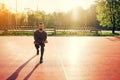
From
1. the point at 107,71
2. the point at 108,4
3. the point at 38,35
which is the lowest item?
the point at 107,71

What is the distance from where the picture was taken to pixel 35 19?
255ft

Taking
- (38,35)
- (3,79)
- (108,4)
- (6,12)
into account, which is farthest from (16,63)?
(6,12)

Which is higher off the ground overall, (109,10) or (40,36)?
(109,10)

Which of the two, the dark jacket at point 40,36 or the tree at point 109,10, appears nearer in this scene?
the dark jacket at point 40,36

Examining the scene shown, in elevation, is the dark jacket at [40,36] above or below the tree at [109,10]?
below

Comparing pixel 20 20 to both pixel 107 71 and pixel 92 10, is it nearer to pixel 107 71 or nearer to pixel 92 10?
pixel 92 10

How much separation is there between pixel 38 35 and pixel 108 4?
114ft

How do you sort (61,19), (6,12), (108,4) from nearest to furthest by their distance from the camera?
(108,4) < (6,12) < (61,19)

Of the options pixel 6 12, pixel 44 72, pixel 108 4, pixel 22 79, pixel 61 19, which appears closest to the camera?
pixel 22 79

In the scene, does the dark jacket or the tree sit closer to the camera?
the dark jacket

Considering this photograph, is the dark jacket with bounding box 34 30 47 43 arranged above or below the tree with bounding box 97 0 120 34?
below

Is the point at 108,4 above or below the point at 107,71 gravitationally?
above

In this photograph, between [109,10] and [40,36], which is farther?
[109,10]

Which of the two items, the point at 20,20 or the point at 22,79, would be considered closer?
the point at 22,79
